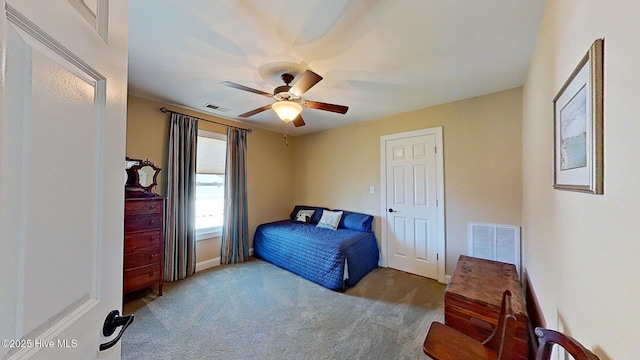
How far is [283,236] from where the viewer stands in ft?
12.2

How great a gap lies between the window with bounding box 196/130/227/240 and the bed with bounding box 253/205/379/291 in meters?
0.81

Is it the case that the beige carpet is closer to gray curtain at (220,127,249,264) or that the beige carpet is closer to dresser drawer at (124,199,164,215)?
gray curtain at (220,127,249,264)

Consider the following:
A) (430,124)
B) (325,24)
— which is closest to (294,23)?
(325,24)

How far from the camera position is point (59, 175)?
1.74 feet

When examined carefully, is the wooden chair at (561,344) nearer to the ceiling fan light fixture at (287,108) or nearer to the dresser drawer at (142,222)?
the ceiling fan light fixture at (287,108)

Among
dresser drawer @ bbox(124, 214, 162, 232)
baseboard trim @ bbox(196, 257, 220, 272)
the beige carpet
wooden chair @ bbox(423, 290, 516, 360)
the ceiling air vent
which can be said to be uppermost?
the ceiling air vent

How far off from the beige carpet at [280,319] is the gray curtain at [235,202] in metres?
0.61

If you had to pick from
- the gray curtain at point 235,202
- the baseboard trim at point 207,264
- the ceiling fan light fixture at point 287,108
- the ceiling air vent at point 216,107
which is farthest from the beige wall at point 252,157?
the ceiling fan light fixture at point 287,108

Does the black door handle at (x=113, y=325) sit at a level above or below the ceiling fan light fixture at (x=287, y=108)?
below

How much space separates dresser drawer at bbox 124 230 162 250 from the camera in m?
2.53

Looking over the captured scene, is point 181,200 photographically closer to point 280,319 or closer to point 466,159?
point 280,319

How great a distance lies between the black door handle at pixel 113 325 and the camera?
68 cm

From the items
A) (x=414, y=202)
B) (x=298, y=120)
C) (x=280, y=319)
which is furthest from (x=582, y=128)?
(x=414, y=202)

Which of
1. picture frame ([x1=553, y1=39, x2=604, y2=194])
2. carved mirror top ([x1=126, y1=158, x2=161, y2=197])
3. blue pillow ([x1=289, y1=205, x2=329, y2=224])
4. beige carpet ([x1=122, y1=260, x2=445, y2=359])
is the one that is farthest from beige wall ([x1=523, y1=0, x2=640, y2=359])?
carved mirror top ([x1=126, y1=158, x2=161, y2=197])
